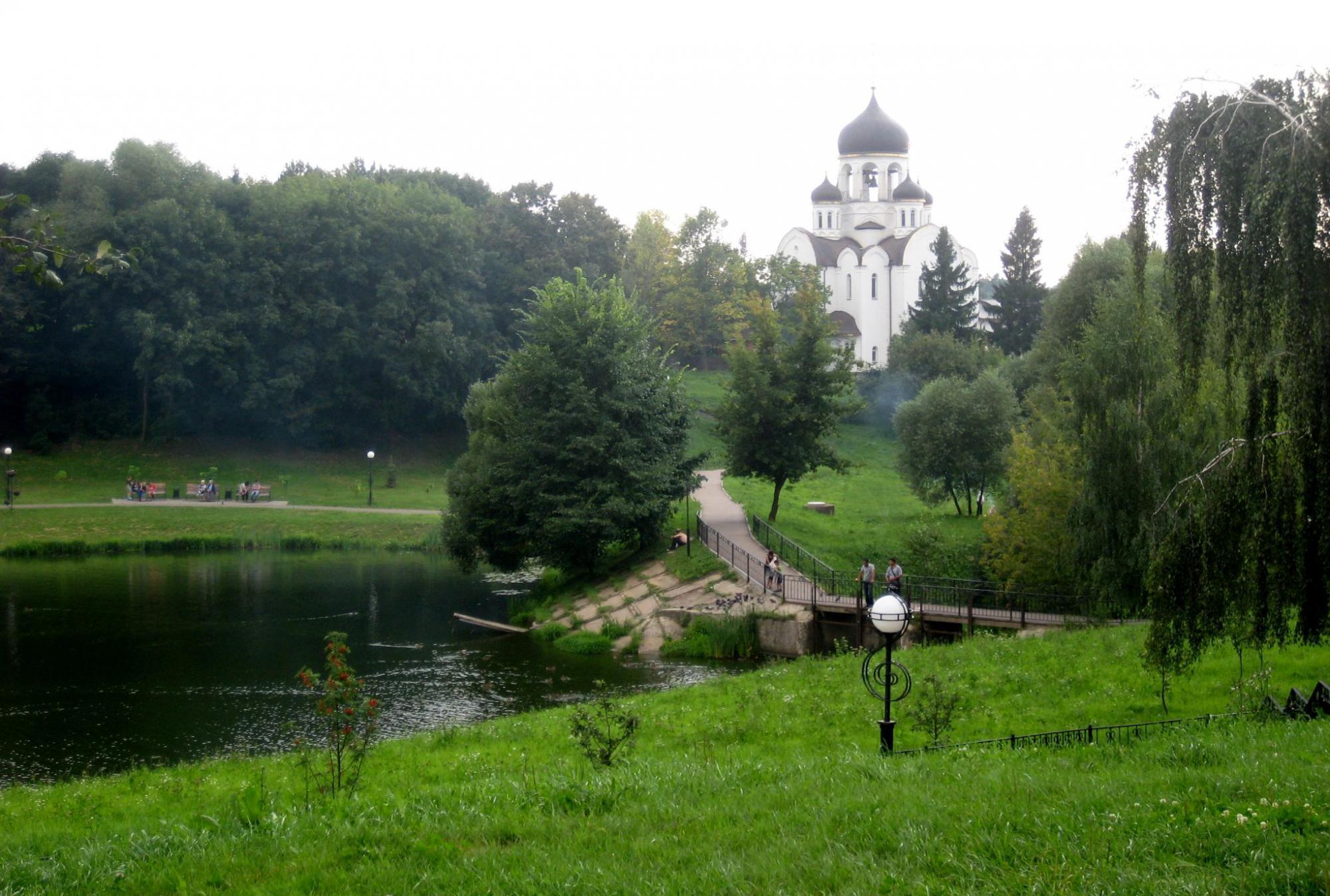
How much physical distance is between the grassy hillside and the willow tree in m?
19.0

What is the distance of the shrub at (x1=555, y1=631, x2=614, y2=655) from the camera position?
27.4 meters

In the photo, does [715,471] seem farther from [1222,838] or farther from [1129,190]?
[1222,838]

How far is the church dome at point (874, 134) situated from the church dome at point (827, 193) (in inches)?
141

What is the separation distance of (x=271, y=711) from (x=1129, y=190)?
16236mm

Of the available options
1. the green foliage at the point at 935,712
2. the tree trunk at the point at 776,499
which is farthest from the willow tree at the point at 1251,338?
the tree trunk at the point at 776,499

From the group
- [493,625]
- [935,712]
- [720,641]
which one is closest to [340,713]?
[935,712]

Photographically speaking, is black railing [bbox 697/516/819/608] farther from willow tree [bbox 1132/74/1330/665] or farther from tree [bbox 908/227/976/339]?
tree [bbox 908/227/976/339]

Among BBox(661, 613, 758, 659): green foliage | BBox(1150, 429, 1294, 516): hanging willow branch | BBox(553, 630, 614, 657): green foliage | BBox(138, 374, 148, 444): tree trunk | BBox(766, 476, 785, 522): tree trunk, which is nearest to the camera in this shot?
BBox(1150, 429, 1294, 516): hanging willow branch

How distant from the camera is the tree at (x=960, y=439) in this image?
4075cm

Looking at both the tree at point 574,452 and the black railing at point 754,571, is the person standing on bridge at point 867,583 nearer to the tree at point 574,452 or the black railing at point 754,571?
the black railing at point 754,571

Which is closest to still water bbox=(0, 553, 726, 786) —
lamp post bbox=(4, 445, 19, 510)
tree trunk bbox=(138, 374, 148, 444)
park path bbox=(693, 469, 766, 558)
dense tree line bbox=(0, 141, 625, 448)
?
park path bbox=(693, 469, 766, 558)

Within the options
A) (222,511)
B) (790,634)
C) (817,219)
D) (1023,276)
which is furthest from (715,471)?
(817,219)

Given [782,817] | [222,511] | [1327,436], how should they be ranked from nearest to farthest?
[782,817], [1327,436], [222,511]

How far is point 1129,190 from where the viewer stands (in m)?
11.4
